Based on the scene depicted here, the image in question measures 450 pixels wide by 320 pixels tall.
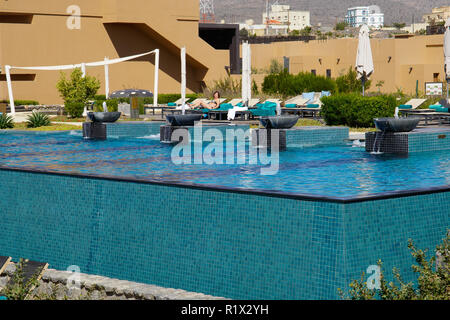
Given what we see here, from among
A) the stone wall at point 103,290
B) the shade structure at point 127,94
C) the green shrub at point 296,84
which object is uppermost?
the green shrub at point 296,84

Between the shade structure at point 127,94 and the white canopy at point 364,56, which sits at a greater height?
the white canopy at point 364,56

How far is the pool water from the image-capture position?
7.59m

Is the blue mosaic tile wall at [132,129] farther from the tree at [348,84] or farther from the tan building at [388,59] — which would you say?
the tan building at [388,59]

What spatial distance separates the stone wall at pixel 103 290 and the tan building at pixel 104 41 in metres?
27.8

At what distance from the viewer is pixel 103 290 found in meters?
5.99

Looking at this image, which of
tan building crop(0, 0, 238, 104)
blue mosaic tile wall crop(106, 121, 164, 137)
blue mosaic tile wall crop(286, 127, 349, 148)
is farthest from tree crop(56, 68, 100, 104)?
blue mosaic tile wall crop(286, 127, 349, 148)

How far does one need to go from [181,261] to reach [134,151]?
5.88 m

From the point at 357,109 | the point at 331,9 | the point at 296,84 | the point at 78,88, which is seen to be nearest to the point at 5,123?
the point at 78,88

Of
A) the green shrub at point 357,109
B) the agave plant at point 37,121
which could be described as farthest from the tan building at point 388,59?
the agave plant at point 37,121

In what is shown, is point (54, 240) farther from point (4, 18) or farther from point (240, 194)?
point (4, 18)

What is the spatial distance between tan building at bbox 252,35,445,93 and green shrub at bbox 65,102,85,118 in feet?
71.8

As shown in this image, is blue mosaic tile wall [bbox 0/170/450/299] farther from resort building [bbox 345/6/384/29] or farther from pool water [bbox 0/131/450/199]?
resort building [bbox 345/6/384/29]

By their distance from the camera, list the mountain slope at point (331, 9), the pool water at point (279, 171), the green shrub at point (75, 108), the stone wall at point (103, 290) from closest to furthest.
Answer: the stone wall at point (103, 290), the pool water at point (279, 171), the green shrub at point (75, 108), the mountain slope at point (331, 9)

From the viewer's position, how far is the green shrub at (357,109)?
17.0 meters
